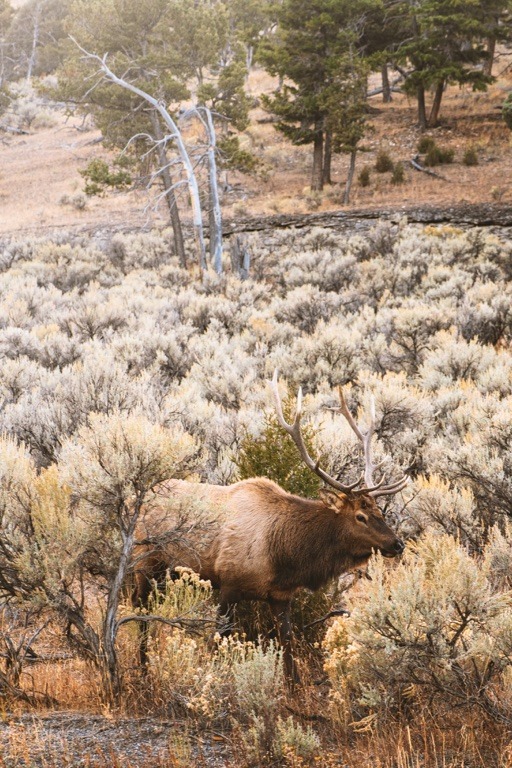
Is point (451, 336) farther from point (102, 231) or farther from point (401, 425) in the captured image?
point (102, 231)

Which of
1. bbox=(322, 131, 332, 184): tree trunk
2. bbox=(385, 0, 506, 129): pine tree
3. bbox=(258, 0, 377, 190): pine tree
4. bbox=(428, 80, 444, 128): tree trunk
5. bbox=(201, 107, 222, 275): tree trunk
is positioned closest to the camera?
bbox=(201, 107, 222, 275): tree trunk

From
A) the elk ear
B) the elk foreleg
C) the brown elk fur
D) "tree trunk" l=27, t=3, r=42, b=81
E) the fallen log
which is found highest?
"tree trunk" l=27, t=3, r=42, b=81

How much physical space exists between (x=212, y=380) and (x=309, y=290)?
23.4 ft

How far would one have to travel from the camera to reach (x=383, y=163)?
28.4 meters

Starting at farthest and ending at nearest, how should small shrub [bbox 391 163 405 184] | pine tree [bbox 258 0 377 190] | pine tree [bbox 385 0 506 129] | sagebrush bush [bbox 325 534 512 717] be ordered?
small shrub [bbox 391 163 405 184]
pine tree [bbox 258 0 377 190]
pine tree [bbox 385 0 506 129]
sagebrush bush [bbox 325 534 512 717]

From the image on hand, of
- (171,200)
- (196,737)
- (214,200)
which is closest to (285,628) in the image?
(196,737)

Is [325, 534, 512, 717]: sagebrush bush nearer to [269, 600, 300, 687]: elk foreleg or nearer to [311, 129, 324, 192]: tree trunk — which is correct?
[269, 600, 300, 687]: elk foreleg

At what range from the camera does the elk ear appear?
14.5 ft

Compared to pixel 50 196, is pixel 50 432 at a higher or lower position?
lower

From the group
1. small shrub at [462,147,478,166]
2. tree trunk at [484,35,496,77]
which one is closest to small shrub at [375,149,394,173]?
small shrub at [462,147,478,166]

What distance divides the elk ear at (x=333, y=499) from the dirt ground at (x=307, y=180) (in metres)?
20.6

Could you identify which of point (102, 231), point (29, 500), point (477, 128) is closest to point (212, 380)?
point (29, 500)

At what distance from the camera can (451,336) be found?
37.0 feet

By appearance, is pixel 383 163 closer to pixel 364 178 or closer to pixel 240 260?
pixel 364 178
